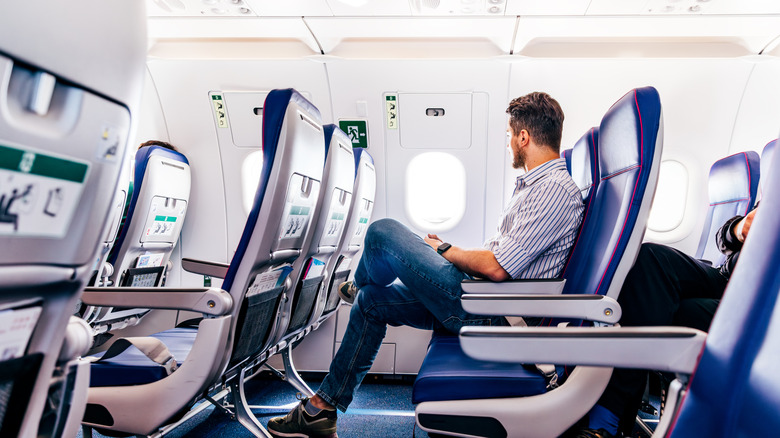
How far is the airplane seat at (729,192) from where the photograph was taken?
8.92 feet

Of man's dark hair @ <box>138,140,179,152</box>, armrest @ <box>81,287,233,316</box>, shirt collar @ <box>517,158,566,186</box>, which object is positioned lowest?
armrest @ <box>81,287,233,316</box>

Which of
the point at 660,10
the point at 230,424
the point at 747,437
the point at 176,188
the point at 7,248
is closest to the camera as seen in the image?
the point at 7,248

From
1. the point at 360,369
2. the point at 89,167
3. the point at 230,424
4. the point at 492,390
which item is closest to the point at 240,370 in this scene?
the point at 360,369

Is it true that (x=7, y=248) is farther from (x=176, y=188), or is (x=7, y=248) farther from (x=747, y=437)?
(x=176, y=188)

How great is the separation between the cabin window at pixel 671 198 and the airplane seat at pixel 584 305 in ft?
10.4

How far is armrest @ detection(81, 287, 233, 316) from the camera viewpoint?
1.55 metres

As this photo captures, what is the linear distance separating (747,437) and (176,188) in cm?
438

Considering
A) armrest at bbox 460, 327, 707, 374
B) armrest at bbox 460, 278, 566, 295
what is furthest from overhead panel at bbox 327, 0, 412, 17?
armrest at bbox 460, 327, 707, 374

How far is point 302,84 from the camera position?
4195mm

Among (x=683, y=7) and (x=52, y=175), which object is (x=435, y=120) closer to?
(x=683, y=7)

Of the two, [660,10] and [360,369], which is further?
[660,10]

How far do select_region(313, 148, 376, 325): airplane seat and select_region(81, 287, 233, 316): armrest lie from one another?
4.09 ft

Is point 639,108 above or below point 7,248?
above

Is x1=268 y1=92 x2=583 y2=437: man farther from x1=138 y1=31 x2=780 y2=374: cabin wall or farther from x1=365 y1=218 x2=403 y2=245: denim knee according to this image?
x1=138 y1=31 x2=780 y2=374: cabin wall
